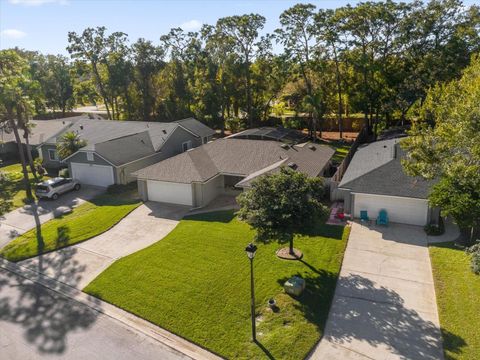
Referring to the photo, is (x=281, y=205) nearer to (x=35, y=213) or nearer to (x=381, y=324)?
(x=381, y=324)

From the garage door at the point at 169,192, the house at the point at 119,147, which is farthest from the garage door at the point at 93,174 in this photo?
the garage door at the point at 169,192

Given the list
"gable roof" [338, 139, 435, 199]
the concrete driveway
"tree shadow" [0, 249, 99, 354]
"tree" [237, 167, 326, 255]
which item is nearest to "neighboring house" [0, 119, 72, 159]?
the concrete driveway

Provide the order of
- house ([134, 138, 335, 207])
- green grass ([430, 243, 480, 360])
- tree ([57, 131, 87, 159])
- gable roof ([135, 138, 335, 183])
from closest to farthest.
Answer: green grass ([430, 243, 480, 360]) → house ([134, 138, 335, 207]) → gable roof ([135, 138, 335, 183]) → tree ([57, 131, 87, 159])

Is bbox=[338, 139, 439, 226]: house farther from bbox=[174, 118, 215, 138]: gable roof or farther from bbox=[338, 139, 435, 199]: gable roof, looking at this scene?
bbox=[174, 118, 215, 138]: gable roof

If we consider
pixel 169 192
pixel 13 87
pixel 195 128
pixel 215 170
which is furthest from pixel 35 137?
pixel 215 170

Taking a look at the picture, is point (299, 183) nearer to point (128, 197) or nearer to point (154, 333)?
point (154, 333)
